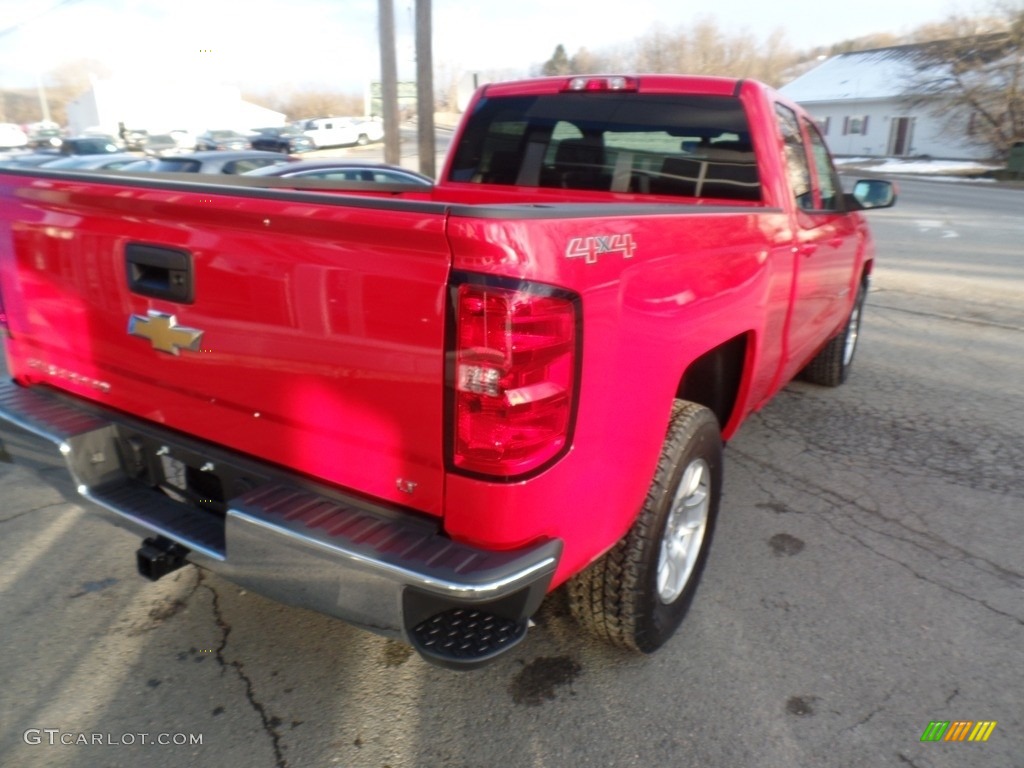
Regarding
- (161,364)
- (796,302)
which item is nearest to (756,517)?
(796,302)

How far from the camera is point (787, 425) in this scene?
488cm

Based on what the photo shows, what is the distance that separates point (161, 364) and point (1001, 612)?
310 centimetres

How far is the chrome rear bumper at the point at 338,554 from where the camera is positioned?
179 cm

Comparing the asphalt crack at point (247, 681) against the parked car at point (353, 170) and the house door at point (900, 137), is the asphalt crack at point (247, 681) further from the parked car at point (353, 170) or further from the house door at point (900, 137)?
the house door at point (900, 137)

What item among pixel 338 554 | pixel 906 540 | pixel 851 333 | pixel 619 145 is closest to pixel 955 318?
pixel 851 333

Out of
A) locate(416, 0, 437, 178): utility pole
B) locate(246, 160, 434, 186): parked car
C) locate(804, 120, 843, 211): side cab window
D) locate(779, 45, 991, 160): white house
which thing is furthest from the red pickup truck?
locate(779, 45, 991, 160): white house

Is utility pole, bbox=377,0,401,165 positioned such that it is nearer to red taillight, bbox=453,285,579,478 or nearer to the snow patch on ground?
red taillight, bbox=453,285,579,478

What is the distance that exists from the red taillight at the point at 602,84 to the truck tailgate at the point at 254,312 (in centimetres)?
221

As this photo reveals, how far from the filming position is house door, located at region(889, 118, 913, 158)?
4561 cm

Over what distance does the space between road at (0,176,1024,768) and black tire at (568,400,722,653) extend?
172mm

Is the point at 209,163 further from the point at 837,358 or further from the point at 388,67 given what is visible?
the point at 837,358

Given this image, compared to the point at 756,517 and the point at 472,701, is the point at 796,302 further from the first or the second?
the point at 472,701

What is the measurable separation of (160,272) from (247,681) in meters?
1.32

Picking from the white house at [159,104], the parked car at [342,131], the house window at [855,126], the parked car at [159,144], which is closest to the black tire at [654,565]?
the parked car at [159,144]
